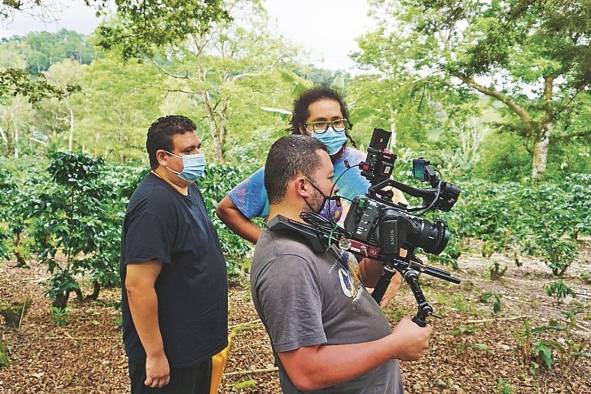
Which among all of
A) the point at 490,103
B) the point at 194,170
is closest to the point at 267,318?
the point at 194,170

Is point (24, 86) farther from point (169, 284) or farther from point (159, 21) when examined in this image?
point (169, 284)

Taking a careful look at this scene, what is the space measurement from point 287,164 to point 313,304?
0.48 m

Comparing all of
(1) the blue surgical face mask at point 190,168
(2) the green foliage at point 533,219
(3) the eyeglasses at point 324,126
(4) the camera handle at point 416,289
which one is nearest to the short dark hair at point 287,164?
(4) the camera handle at point 416,289

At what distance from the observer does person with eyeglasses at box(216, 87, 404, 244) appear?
231 cm

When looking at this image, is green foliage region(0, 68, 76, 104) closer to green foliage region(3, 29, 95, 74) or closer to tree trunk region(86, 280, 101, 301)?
tree trunk region(86, 280, 101, 301)

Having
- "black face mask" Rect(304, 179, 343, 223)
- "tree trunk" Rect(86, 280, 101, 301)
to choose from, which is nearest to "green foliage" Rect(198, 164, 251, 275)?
"tree trunk" Rect(86, 280, 101, 301)


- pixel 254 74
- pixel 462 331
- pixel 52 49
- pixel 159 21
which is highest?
pixel 52 49

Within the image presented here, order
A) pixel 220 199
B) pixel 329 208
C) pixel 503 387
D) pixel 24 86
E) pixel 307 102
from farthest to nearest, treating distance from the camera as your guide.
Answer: pixel 220 199 < pixel 24 86 < pixel 503 387 < pixel 307 102 < pixel 329 208

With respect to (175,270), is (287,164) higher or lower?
higher

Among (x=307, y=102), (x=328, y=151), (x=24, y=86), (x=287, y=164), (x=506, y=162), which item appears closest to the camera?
(x=287, y=164)

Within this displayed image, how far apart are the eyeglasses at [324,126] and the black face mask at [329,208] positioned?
20.9 inches

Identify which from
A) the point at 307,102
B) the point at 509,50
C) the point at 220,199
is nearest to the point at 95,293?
the point at 220,199

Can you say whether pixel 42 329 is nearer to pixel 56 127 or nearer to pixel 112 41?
pixel 112 41

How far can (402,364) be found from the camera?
4023mm
